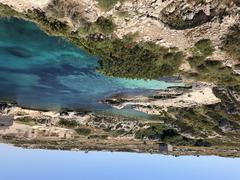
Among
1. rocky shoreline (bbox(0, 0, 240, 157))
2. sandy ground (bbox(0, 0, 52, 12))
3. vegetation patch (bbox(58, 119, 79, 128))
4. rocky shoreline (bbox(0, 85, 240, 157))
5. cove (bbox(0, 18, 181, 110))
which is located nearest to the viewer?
sandy ground (bbox(0, 0, 52, 12))

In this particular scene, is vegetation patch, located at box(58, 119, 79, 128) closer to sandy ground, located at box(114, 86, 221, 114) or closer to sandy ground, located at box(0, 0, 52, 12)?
sandy ground, located at box(114, 86, 221, 114)

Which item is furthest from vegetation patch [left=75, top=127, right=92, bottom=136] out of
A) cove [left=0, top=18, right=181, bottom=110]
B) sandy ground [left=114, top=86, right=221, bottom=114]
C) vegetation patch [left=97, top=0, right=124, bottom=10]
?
vegetation patch [left=97, top=0, right=124, bottom=10]

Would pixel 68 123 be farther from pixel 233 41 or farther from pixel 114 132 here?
pixel 233 41

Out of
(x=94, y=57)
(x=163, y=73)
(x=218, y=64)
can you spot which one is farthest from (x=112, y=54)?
(x=218, y=64)

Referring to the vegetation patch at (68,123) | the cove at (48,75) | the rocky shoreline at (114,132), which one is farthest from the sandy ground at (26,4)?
the vegetation patch at (68,123)

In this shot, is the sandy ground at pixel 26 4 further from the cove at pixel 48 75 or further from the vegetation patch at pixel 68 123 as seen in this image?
the vegetation patch at pixel 68 123
